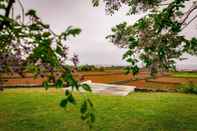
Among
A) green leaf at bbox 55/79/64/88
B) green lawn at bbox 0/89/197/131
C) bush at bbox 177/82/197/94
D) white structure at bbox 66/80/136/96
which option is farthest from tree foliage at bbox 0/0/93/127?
Answer: bush at bbox 177/82/197/94

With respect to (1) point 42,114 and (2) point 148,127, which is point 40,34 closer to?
(2) point 148,127

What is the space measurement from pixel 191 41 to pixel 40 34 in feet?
19.8

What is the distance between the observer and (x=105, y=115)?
13570 millimetres

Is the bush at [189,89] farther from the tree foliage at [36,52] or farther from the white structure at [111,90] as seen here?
the tree foliage at [36,52]

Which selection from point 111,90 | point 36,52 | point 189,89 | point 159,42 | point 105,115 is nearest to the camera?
point 36,52

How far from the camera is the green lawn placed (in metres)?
12.2

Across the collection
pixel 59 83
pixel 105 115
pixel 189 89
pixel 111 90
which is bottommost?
pixel 105 115

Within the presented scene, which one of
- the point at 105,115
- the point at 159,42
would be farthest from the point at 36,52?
the point at 105,115

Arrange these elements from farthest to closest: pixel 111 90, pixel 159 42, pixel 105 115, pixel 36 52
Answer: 1. pixel 111 90
2. pixel 105 115
3. pixel 159 42
4. pixel 36 52

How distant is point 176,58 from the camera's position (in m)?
8.99

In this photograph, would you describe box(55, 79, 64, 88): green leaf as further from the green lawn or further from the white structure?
the white structure

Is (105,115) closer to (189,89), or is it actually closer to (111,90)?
(111,90)

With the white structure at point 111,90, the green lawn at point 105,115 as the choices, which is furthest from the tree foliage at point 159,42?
the white structure at point 111,90

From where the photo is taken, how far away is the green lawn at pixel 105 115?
12.2 meters
